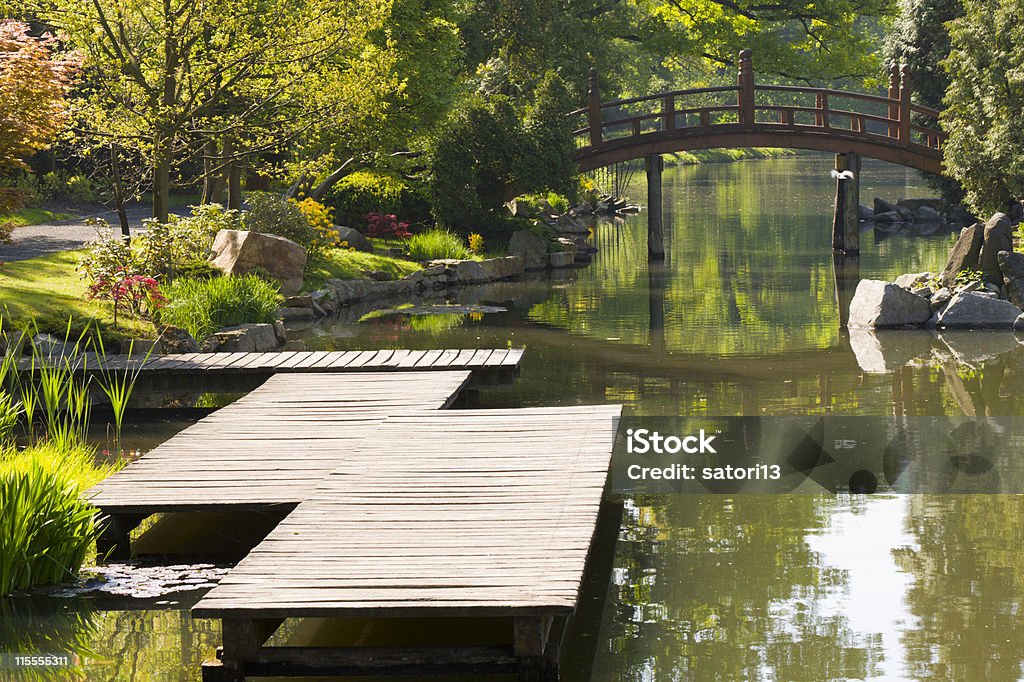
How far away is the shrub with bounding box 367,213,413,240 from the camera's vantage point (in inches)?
1087

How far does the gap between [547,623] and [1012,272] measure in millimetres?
15740

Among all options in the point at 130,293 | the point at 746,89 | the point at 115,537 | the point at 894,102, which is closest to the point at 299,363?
the point at 130,293

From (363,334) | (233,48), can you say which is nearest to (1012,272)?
(363,334)

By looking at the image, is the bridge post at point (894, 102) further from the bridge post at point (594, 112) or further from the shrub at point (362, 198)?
the shrub at point (362, 198)

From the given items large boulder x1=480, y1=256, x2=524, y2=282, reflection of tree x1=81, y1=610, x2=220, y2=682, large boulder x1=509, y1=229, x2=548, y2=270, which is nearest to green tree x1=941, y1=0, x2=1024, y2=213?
large boulder x1=509, y1=229, x2=548, y2=270

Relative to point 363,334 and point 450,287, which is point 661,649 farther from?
point 450,287

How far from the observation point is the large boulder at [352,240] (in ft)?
85.2

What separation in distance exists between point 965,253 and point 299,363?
448 inches

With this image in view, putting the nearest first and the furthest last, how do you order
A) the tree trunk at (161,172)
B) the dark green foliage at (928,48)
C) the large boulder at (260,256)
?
the tree trunk at (161,172), the large boulder at (260,256), the dark green foliage at (928,48)

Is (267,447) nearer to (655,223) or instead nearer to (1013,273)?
(1013,273)

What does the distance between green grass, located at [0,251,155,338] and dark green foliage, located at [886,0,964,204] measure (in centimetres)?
2250

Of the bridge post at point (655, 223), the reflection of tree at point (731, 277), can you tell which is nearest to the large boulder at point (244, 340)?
the reflection of tree at point (731, 277)

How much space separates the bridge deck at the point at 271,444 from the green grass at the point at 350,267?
33.2ft

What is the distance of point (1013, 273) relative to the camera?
2016 centimetres
